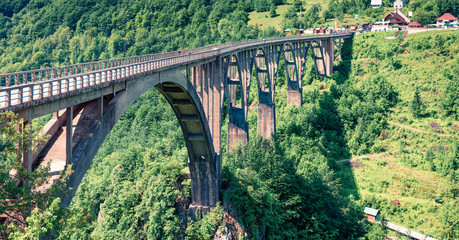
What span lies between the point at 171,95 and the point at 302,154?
3205 centimetres

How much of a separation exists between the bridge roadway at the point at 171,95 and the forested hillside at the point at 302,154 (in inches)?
120

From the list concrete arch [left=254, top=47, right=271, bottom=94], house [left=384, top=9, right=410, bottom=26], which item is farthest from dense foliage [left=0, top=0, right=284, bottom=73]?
concrete arch [left=254, top=47, right=271, bottom=94]

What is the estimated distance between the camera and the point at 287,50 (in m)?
72.9

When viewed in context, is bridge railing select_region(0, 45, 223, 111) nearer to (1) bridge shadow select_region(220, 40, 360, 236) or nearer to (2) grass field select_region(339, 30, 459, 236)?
(1) bridge shadow select_region(220, 40, 360, 236)

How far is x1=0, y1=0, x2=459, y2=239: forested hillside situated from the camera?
145 ft

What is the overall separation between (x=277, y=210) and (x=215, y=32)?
282 ft

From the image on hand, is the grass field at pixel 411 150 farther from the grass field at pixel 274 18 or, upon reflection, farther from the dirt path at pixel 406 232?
the grass field at pixel 274 18

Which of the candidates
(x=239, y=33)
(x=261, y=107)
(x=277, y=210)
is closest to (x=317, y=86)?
(x=261, y=107)

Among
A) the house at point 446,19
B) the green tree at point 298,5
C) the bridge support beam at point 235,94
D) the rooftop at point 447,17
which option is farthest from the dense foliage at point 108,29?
the bridge support beam at point 235,94

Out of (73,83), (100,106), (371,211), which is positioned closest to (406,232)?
(371,211)

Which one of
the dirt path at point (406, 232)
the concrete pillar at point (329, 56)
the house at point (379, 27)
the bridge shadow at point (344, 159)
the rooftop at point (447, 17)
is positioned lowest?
the dirt path at point (406, 232)

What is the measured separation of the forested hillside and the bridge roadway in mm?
3045

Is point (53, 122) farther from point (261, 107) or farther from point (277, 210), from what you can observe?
point (261, 107)

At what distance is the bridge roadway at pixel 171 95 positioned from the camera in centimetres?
2098
